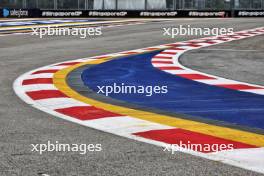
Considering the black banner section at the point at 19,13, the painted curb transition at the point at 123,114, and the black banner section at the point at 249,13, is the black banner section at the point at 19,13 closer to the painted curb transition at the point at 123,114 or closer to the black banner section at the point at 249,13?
the black banner section at the point at 249,13

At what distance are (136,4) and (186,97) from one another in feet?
96.6

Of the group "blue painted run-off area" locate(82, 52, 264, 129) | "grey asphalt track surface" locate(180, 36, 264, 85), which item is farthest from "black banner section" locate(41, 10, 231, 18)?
"blue painted run-off area" locate(82, 52, 264, 129)

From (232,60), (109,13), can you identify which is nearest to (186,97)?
(232,60)

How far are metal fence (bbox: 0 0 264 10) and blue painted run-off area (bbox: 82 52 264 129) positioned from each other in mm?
23522

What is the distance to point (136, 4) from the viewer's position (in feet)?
117

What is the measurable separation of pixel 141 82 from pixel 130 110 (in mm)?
2072

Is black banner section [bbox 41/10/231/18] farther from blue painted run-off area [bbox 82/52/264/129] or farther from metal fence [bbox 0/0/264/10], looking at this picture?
blue painted run-off area [bbox 82/52/264/129]

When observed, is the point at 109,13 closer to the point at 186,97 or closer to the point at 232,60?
the point at 232,60

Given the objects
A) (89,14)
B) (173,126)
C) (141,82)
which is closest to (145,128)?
(173,126)

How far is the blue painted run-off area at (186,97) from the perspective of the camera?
5.82 meters

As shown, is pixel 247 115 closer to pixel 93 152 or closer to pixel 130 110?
pixel 130 110

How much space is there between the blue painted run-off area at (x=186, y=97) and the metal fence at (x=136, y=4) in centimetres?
2352

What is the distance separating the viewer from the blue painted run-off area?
5820mm

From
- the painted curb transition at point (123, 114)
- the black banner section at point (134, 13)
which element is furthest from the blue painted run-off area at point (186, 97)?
the black banner section at point (134, 13)
